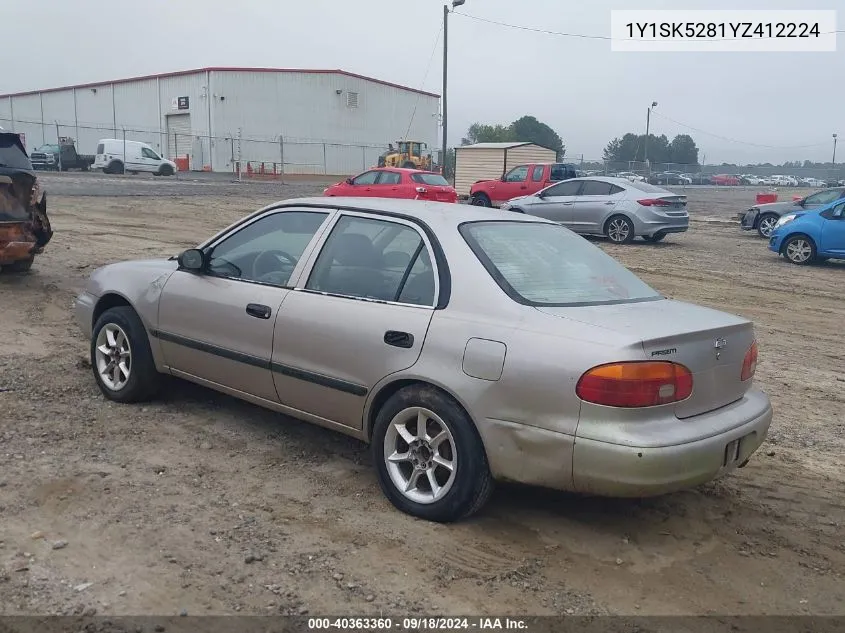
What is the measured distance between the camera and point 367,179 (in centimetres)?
2203

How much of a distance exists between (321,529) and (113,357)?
8.00 feet

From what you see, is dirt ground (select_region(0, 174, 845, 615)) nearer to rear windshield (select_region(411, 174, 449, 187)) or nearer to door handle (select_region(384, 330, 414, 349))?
door handle (select_region(384, 330, 414, 349))

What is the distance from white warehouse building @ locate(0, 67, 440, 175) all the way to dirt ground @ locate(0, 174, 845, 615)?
43.0 m

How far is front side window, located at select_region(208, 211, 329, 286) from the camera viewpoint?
186 inches

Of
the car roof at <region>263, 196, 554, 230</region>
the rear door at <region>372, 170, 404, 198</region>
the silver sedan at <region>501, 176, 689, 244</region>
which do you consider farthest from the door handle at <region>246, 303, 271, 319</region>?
the rear door at <region>372, 170, 404, 198</region>

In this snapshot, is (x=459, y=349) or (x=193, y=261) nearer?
(x=459, y=349)

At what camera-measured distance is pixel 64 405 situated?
5.39 metres

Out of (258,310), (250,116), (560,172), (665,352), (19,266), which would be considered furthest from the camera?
(250,116)

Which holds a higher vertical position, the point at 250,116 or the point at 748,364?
the point at 250,116

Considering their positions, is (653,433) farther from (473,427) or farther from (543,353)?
(473,427)

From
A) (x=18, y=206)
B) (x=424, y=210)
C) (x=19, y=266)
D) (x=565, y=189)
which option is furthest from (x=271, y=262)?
(x=565, y=189)

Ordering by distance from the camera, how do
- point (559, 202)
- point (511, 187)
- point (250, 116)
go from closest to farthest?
point (559, 202) → point (511, 187) → point (250, 116)

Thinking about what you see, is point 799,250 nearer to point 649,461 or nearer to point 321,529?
point 649,461

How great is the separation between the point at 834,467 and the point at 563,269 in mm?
2150
